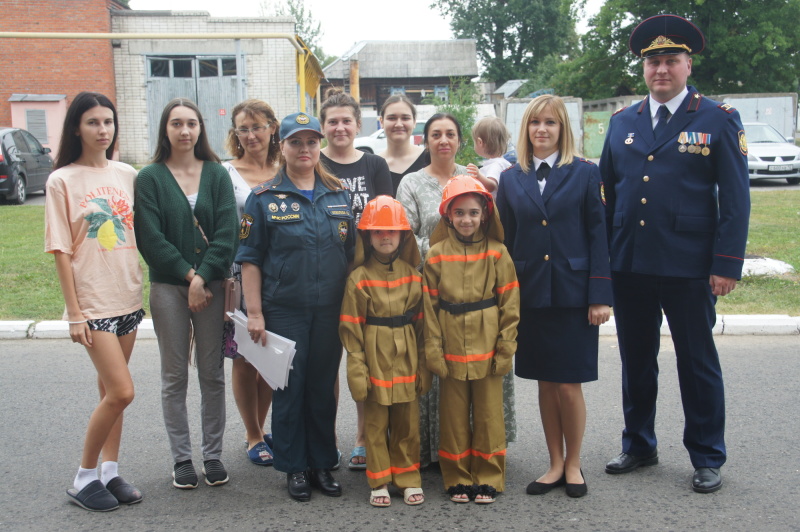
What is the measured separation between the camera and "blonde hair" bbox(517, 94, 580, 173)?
3.66 meters

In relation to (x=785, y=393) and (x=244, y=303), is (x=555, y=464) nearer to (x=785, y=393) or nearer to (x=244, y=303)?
(x=244, y=303)

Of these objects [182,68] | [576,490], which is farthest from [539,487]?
[182,68]

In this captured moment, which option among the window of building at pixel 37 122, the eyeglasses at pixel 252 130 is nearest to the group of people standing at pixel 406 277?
the eyeglasses at pixel 252 130

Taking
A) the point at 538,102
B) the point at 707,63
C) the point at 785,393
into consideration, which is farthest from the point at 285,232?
the point at 707,63

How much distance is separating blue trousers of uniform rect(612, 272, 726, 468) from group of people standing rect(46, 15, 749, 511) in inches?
0.5

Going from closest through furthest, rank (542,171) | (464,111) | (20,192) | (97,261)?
(97,261) → (542,171) → (464,111) → (20,192)

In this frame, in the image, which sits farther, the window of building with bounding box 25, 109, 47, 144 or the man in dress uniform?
the window of building with bounding box 25, 109, 47, 144

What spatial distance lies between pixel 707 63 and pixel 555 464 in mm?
29626

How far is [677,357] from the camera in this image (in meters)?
3.86

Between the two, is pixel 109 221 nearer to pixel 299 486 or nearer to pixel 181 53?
pixel 299 486

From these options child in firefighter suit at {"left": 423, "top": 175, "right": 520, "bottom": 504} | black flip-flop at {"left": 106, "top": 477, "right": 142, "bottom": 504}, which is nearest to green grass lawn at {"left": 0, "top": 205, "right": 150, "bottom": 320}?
black flip-flop at {"left": 106, "top": 477, "right": 142, "bottom": 504}

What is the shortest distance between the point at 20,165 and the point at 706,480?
51.0 feet

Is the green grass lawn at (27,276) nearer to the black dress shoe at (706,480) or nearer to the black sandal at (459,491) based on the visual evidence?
the black sandal at (459,491)

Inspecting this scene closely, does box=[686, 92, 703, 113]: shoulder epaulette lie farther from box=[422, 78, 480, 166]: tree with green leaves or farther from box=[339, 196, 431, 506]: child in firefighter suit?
box=[422, 78, 480, 166]: tree with green leaves
